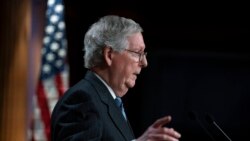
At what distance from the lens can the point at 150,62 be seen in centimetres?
408

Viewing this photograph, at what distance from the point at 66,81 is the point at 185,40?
1017 millimetres

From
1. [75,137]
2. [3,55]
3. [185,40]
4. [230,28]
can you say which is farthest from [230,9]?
[75,137]

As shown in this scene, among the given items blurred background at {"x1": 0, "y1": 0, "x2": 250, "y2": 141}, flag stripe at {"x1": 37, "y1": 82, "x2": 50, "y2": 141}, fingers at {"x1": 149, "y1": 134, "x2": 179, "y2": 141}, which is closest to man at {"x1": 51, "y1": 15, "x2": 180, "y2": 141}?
fingers at {"x1": 149, "y1": 134, "x2": 179, "y2": 141}

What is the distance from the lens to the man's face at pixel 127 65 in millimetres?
1650

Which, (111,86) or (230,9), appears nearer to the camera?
(111,86)

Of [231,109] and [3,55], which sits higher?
[3,55]

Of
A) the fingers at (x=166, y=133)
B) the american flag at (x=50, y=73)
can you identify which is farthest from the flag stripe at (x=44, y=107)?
the fingers at (x=166, y=133)

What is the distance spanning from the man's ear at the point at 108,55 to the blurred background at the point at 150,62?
2.28 m

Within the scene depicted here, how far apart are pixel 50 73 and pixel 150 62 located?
2.61ft

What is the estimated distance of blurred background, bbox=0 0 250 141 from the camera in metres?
3.91

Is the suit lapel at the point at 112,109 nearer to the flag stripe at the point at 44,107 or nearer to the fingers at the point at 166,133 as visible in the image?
the fingers at the point at 166,133

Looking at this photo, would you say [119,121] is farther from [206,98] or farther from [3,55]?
[3,55]

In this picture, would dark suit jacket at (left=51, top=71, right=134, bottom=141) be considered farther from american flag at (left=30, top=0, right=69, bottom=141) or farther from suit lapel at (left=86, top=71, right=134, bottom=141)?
american flag at (left=30, top=0, right=69, bottom=141)

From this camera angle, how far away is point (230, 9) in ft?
13.7
